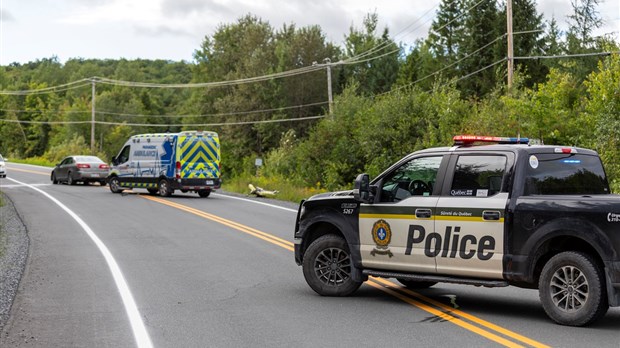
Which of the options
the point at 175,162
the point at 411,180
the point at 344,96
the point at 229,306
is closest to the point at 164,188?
the point at 175,162

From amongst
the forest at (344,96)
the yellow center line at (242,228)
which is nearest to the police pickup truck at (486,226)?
the yellow center line at (242,228)

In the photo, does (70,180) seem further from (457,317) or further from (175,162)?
(457,317)

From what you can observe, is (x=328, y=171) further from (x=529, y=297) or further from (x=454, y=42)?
(x=454, y=42)

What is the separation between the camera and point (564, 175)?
9141 mm

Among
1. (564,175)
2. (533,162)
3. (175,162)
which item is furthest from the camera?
(175,162)

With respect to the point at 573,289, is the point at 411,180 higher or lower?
higher

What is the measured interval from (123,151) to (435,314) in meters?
26.5

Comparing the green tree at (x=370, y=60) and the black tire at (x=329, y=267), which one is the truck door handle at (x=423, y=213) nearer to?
the black tire at (x=329, y=267)

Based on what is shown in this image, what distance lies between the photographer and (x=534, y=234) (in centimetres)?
860

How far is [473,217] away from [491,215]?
23 cm

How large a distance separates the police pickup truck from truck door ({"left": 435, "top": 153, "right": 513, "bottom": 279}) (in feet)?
0.04

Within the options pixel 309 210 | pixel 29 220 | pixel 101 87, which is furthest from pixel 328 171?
pixel 101 87

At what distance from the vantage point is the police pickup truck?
830cm

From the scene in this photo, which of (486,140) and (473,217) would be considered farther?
(486,140)
